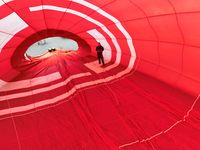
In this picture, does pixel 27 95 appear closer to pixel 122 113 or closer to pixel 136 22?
pixel 122 113

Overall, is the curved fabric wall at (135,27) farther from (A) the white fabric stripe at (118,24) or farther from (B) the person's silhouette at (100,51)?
(B) the person's silhouette at (100,51)

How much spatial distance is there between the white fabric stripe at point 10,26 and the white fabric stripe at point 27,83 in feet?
3.32

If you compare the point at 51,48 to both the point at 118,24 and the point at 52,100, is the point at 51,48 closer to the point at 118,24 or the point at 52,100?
the point at 52,100

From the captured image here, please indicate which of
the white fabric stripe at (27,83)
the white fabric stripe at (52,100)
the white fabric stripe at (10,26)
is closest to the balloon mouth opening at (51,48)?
the white fabric stripe at (27,83)

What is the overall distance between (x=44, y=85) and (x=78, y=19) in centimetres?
154

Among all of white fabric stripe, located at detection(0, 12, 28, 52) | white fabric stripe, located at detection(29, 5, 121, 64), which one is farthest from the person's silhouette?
white fabric stripe, located at detection(0, 12, 28, 52)

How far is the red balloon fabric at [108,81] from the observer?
331 centimetres

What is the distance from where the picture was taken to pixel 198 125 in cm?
332

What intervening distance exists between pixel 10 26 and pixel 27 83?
1602 millimetres

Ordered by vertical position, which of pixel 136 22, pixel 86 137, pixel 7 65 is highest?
pixel 136 22

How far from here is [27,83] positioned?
→ 580 centimetres

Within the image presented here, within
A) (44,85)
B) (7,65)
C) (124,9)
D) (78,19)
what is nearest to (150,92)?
(124,9)

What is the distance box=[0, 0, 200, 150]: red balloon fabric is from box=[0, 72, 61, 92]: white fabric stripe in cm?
2

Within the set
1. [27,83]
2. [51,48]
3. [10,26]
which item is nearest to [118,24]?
[10,26]
